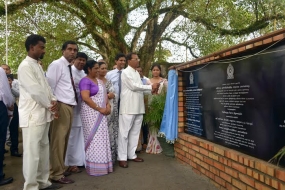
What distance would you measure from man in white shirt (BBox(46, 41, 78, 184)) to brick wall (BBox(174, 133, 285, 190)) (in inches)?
67.5

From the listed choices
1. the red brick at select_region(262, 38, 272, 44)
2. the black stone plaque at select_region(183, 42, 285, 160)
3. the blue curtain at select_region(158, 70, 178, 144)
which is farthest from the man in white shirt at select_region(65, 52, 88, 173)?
the red brick at select_region(262, 38, 272, 44)

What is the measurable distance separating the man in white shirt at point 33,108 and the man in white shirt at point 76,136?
1002 mm

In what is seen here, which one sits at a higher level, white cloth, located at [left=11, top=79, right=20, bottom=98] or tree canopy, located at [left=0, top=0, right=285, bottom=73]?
tree canopy, located at [left=0, top=0, right=285, bottom=73]

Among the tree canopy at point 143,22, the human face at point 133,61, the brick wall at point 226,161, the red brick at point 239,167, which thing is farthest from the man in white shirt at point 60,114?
the tree canopy at point 143,22

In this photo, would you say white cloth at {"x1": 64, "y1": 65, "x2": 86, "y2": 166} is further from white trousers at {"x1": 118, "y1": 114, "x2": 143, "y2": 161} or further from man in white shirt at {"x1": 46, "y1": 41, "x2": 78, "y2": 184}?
white trousers at {"x1": 118, "y1": 114, "x2": 143, "y2": 161}

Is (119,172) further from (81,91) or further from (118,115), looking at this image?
(81,91)

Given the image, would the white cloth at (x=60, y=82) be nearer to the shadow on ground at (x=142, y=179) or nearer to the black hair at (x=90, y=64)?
the black hair at (x=90, y=64)

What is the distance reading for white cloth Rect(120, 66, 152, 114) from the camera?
432 centimetres

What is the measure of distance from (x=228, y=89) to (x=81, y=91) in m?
1.98

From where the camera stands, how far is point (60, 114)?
3.54 meters

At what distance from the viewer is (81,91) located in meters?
3.80

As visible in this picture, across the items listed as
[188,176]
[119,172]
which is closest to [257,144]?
[188,176]

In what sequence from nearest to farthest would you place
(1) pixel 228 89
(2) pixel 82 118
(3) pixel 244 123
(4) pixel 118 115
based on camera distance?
1. (3) pixel 244 123
2. (1) pixel 228 89
3. (2) pixel 82 118
4. (4) pixel 118 115

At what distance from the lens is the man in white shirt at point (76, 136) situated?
4.09 m
